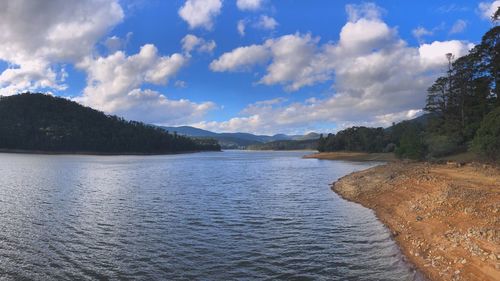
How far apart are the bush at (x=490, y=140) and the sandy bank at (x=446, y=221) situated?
9.43 meters

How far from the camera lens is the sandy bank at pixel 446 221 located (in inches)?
572

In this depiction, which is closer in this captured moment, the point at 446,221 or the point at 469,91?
the point at 446,221

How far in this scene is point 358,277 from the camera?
47.5 feet

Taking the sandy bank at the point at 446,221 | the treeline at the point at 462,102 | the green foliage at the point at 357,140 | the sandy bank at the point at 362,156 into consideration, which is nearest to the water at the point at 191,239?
the sandy bank at the point at 446,221

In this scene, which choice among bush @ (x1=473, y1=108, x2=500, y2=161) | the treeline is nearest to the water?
bush @ (x1=473, y1=108, x2=500, y2=161)

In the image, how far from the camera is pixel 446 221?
810 inches

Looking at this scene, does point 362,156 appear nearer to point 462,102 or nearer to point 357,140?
point 357,140

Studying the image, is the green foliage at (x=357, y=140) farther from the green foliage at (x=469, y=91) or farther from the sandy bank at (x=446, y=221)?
the sandy bank at (x=446, y=221)

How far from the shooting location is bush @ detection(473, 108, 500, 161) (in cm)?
4381

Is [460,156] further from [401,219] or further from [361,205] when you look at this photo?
[401,219]

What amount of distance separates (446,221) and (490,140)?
97.7 ft

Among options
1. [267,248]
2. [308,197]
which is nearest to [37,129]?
[308,197]

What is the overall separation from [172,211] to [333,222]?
12.1 metres

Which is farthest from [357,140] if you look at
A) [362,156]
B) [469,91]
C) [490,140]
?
[490,140]
